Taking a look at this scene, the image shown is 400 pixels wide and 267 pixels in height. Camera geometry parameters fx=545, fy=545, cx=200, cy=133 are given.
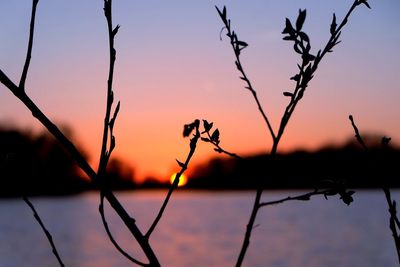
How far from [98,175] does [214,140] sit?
1.86 feet

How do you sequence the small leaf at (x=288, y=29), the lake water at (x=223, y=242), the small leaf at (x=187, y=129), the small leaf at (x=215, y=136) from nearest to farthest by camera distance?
the small leaf at (x=187, y=129), the small leaf at (x=288, y=29), the small leaf at (x=215, y=136), the lake water at (x=223, y=242)

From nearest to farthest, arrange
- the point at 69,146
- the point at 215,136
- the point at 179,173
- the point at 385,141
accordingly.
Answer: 1. the point at 69,146
2. the point at 179,173
3. the point at 385,141
4. the point at 215,136

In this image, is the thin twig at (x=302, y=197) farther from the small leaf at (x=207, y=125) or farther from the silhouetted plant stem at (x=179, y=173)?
the small leaf at (x=207, y=125)

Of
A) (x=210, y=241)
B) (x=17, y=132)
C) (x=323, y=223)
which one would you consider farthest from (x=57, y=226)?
(x=323, y=223)

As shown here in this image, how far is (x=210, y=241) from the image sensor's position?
49406 mm

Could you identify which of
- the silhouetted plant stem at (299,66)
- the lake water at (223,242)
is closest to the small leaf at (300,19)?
the silhouetted plant stem at (299,66)

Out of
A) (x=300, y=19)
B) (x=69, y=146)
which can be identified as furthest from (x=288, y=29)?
(x=69, y=146)

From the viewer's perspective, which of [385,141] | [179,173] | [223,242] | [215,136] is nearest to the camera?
[179,173]

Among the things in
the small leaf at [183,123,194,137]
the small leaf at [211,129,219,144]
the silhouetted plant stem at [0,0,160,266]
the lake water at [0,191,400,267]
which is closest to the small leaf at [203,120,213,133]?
the small leaf at [211,129,219,144]

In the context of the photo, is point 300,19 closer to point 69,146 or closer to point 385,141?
point 385,141

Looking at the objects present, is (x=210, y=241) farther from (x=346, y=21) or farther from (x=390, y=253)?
(x=346, y=21)

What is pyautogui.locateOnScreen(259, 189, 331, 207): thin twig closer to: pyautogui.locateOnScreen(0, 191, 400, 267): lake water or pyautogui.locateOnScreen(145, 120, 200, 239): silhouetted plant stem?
pyautogui.locateOnScreen(145, 120, 200, 239): silhouetted plant stem

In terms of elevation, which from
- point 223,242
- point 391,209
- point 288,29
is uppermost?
point 288,29

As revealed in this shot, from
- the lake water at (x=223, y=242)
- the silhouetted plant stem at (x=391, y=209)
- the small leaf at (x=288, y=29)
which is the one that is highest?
the small leaf at (x=288, y=29)
